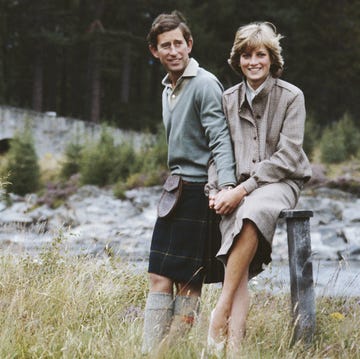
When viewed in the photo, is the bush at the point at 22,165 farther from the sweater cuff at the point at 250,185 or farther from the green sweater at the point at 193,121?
the sweater cuff at the point at 250,185

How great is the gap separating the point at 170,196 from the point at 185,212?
0.11 meters

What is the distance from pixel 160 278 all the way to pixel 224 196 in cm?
58

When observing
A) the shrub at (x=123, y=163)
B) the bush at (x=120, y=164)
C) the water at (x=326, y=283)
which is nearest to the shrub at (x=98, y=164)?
the bush at (x=120, y=164)

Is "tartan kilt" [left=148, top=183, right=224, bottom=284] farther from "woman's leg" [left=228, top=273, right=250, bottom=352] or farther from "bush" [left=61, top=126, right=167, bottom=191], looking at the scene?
"bush" [left=61, top=126, right=167, bottom=191]

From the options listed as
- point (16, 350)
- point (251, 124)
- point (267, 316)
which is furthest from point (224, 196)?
point (16, 350)

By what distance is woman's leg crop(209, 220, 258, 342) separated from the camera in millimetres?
3061

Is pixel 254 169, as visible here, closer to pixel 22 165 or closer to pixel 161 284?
pixel 161 284

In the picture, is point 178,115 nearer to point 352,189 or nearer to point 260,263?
point 260,263

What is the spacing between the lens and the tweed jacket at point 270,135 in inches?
124

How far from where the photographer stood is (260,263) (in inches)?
129

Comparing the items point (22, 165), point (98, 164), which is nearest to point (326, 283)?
point (98, 164)

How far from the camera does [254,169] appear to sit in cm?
318

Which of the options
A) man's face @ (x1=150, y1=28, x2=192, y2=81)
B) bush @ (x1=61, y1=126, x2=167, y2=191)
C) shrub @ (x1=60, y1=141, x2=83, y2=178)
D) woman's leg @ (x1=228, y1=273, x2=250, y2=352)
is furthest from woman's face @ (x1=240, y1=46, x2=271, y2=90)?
shrub @ (x1=60, y1=141, x2=83, y2=178)

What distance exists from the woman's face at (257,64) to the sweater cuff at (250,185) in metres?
0.49
